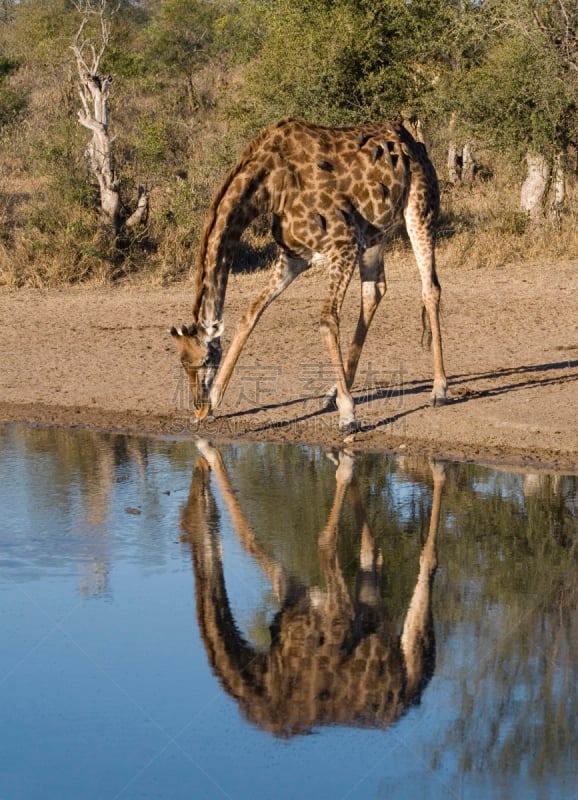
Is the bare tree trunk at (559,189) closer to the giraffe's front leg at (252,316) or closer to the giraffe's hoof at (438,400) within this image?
the giraffe's hoof at (438,400)

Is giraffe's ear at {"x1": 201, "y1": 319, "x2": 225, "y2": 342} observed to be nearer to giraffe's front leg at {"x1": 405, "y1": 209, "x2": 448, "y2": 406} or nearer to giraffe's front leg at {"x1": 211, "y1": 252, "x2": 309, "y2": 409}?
giraffe's front leg at {"x1": 211, "y1": 252, "x2": 309, "y2": 409}

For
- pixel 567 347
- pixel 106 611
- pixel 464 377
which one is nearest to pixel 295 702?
pixel 106 611

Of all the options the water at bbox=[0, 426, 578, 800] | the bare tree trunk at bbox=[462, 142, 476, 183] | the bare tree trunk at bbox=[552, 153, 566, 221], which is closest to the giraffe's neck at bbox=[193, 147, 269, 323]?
the water at bbox=[0, 426, 578, 800]

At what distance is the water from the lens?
4.04m

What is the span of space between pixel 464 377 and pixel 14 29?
103 ft

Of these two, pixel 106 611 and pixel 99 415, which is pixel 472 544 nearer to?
pixel 106 611

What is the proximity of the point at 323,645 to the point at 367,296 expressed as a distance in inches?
214

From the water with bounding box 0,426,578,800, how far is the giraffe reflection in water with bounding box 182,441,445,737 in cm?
1

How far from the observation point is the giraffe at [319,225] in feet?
29.7

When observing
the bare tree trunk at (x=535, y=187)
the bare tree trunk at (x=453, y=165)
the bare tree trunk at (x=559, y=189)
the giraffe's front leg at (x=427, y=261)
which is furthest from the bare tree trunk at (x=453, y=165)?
the giraffe's front leg at (x=427, y=261)

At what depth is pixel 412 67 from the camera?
17859 mm

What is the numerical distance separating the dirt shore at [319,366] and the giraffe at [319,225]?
400 mm

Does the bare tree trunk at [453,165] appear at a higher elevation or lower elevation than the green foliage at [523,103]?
lower

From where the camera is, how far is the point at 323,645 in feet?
16.5
